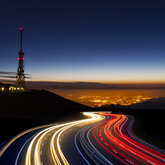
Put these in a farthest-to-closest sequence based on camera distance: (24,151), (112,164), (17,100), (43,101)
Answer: (43,101) → (17,100) → (24,151) → (112,164)

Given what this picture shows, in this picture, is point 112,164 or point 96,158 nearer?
point 112,164

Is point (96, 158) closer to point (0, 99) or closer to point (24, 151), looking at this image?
point (24, 151)

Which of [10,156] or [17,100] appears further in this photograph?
[17,100]

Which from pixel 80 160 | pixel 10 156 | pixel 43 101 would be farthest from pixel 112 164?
pixel 43 101

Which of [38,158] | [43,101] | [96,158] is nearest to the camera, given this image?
[96,158]

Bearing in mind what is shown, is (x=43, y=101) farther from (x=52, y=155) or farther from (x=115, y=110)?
(x=52, y=155)

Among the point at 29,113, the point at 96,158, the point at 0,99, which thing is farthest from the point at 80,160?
the point at 0,99

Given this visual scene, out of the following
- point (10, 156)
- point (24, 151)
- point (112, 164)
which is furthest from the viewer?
point (24, 151)

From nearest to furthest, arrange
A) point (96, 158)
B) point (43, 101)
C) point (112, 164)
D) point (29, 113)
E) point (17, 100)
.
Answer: point (112, 164) → point (96, 158) → point (29, 113) → point (17, 100) → point (43, 101)

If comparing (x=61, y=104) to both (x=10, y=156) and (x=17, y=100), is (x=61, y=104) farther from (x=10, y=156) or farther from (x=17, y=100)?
(x=10, y=156)
